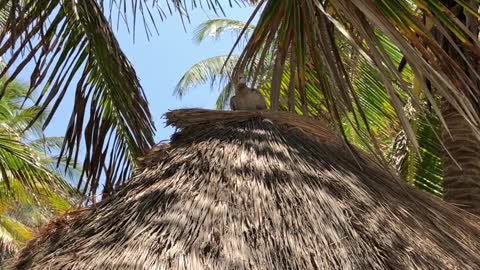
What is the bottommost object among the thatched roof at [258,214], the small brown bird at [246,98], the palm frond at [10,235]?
the palm frond at [10,235]

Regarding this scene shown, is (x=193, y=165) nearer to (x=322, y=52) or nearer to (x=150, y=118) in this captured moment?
(x=322, y=52)

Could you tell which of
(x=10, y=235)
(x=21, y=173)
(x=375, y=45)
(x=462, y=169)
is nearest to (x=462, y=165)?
(x=462, y=169)

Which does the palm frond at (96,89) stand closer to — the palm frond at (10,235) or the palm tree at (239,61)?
the palm tree at (239,61)

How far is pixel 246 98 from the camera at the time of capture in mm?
2980

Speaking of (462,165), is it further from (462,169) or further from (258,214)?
(258,214)

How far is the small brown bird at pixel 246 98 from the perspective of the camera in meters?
2.96

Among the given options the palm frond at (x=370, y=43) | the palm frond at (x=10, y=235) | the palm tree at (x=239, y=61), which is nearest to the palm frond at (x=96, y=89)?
the palm tree at (x=239, y=61)

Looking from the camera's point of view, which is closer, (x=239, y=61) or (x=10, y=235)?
Answer: (x=239, y=61)

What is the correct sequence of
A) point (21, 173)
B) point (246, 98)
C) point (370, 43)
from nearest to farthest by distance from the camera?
point (370, 43) → point (246, 98) → point (21, 173)

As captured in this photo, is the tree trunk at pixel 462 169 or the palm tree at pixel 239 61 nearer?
the palm tree at pixel 239 61

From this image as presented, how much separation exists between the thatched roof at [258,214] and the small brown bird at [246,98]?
0.14 metres

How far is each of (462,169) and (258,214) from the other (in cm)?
182

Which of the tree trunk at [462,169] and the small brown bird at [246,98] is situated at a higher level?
the small brown bird at [246,98]

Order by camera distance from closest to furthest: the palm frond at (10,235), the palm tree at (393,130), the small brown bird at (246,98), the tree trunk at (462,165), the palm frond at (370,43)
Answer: the palm frond at (370,43) < the small brown bird at (246,98) < the tree trunk at (462,165) < the palm tree at (393,130) < the palm frond at (10,235)
